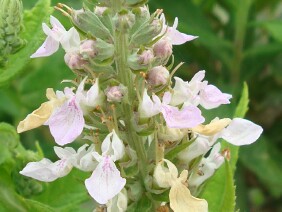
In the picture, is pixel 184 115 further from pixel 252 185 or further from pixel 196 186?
pixel 252 185

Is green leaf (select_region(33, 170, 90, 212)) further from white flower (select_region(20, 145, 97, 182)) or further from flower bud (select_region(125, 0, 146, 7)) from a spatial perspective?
flower bud (select_region(125, 0, 146, 7))

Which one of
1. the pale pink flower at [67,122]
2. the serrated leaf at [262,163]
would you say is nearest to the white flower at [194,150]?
the pale pink flower at [67,122]

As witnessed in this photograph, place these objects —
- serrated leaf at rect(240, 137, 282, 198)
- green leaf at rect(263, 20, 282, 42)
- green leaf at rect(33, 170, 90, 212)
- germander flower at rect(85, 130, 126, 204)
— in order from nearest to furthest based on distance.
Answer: germander flower at rect(85, 130, 126, 204) → green leaf at rect(33, 170, 90, 212) → green leaf at rect(263, 20, 282, 42) → serrated leaf at rect(240, 137, 282, 198)

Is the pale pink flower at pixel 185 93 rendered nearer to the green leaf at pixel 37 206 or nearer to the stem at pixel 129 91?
the stem at pixel 129 91

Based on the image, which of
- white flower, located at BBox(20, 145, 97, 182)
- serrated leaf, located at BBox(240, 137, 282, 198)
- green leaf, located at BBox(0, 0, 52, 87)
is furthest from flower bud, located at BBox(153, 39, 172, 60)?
serrated leaf, located at BBox(240, 137, 282, 198)

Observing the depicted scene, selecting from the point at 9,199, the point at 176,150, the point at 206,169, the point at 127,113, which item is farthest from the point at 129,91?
the point at 9,199

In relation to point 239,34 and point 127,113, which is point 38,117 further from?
point 239,34
